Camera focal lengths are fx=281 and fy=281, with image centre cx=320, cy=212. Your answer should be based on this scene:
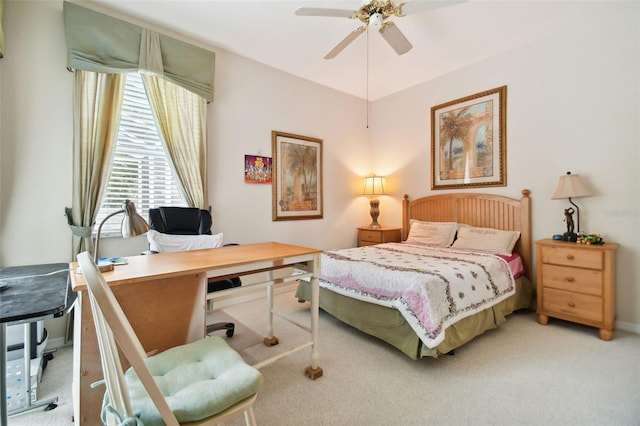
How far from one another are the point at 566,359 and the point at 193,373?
2.47 metres

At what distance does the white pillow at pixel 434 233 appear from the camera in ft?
11.3

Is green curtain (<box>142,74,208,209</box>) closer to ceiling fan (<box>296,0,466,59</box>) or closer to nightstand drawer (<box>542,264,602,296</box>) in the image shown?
ceiling fan (<box>296,0,466,59</box>)

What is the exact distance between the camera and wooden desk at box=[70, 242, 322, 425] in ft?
3.74

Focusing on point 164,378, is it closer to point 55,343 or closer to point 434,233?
point 55,343

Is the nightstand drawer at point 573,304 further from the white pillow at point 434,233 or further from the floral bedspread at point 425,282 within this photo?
the white pillow at point 434,233

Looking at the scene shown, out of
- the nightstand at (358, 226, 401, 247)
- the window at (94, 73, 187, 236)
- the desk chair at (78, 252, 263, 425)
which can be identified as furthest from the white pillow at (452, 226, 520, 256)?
the window at (94, 73, 187, 236)

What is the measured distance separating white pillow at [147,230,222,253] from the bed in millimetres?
1047

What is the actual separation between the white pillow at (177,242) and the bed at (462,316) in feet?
3.44

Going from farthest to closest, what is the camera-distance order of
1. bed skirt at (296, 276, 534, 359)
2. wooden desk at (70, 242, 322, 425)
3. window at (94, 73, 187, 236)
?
1. window at (94, 73, 187, 236)
2. bed skirt at (296, 276, 534, 359)
3. wooden desk at (70, 242, 322, 425)

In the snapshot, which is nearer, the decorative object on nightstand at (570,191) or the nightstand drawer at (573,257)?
the nightstand drawer at (573,257)

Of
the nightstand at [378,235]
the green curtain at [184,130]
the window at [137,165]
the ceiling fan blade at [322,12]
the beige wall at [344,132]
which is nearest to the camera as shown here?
the ceiling fan blade at [322,12]

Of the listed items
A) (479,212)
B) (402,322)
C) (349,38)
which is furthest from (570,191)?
(349,38)

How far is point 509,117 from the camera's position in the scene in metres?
3.21

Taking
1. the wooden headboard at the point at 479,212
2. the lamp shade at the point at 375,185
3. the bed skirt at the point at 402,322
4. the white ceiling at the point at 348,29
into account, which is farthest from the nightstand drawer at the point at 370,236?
the white ceiling at the point at 348,29
